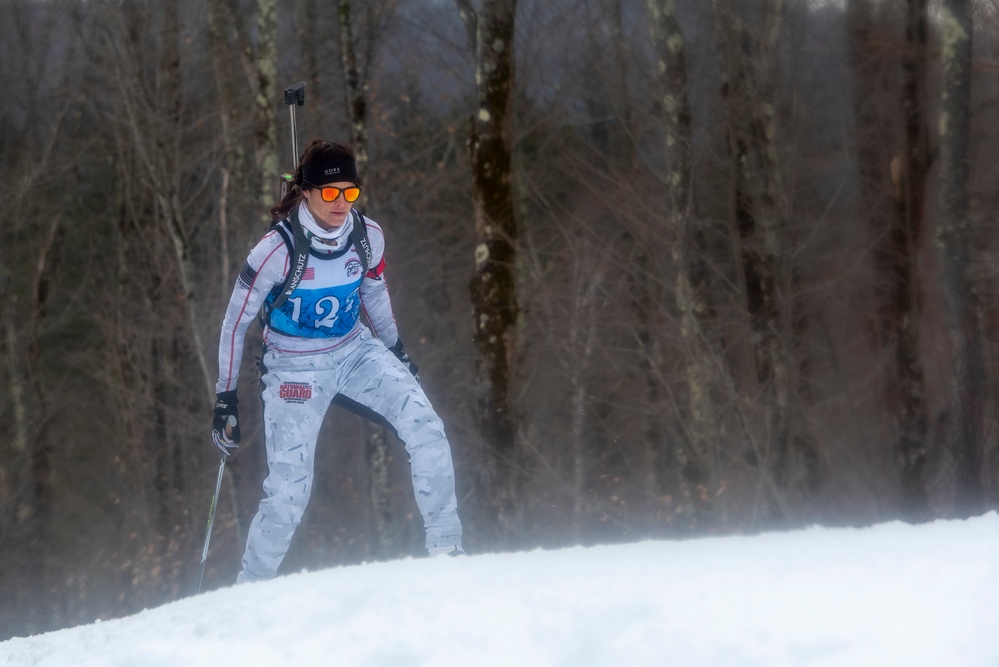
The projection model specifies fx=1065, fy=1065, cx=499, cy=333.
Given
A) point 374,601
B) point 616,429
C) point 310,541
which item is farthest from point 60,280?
point 374,601

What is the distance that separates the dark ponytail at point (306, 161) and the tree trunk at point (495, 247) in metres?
3.60

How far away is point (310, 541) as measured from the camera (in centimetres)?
1855

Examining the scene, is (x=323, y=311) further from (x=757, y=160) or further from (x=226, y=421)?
(x=757, y=160)

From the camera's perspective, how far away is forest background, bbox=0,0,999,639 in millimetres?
9547

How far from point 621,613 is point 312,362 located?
2.42 meters

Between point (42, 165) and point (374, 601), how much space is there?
16343 mm

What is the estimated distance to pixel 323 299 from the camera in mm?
5215

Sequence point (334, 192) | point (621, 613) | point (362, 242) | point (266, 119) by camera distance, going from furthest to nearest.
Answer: point (266, 119) → point (362, 242) → point (334, 192) → point (621, 613)

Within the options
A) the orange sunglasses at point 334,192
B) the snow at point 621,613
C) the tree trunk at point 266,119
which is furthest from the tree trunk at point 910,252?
the orange sunglasses at point 334,192

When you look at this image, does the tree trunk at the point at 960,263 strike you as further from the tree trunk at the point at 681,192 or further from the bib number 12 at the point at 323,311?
the bib number 12 at the point at 323,311

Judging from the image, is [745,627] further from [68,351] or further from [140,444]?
[68,351]

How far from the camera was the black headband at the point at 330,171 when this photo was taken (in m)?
5.07

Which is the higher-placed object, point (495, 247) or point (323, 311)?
point (495, 247)

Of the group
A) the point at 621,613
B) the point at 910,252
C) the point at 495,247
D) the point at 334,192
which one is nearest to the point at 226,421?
the point at 334,192
